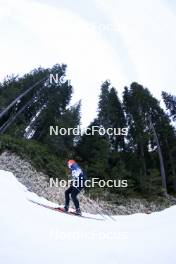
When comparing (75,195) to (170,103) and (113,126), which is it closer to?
(113,126)

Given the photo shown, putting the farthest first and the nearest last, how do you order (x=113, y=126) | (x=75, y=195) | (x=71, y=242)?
(x=113, y=126)
(x=75, y=195)
(x=71, y=242)

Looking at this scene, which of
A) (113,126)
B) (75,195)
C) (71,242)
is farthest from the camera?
(113,126)

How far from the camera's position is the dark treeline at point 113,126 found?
89.5 feet

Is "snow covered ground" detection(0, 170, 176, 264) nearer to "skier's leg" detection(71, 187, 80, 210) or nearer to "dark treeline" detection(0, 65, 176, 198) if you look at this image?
"skier's leg" detection(71, 187, 80, 210)

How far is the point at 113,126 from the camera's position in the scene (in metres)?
33.7

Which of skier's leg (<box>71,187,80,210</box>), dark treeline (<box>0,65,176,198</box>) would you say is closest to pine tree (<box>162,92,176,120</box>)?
dark treeline (<box>0,65,176,198</box>)

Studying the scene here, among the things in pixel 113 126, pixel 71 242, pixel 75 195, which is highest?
pixel 113 126

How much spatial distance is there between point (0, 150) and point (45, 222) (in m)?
15.3

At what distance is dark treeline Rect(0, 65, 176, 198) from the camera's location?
89.5ft

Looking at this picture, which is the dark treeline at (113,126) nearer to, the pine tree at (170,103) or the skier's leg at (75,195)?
the pine tree at (170,103)

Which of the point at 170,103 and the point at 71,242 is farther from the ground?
the point at 170,103

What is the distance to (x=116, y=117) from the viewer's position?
34469 mm

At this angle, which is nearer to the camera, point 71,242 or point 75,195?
point 71,242

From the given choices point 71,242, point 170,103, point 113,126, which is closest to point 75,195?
point 71,242
